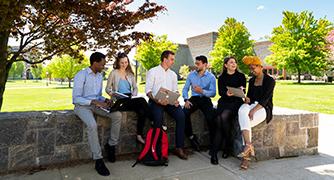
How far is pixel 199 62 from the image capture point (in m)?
4.44

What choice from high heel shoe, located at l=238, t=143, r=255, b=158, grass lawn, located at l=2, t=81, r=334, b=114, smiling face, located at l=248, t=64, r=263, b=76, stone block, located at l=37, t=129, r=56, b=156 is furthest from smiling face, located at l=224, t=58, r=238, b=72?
grass lawn, located at l=2, t=81, r=334, b=114

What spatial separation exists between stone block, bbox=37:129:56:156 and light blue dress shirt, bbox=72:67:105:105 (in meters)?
0.56

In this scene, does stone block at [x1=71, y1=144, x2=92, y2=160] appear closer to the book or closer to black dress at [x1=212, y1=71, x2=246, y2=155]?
the book

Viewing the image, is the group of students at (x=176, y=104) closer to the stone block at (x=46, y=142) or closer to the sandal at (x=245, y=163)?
the sandal at (x=245, y=163)

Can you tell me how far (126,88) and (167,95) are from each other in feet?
2.55

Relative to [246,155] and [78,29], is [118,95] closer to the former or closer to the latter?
[78,29]

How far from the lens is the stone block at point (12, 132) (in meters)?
3.11

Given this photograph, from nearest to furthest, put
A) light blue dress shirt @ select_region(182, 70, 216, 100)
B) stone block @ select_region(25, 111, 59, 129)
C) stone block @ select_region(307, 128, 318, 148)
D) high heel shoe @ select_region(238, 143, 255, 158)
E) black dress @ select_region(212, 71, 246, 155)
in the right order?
stone block @ select_region(25, 111, 59, 129)
high heel shoe @ select_region(238, 143, 255, 158)
black dress @ select_region(212, 71, 246, 155)
stone block @ select_region(307, 128, 318, 148)
light blue dress shirt @ select_region(182, 70, 216, 100)

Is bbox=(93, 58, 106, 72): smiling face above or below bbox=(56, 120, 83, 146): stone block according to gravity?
above

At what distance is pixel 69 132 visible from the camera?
350 centimetres

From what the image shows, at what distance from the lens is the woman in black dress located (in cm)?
372

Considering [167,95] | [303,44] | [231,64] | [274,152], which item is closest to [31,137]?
[167,95]

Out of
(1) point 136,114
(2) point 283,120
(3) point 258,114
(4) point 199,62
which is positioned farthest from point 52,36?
(2) point 283,120

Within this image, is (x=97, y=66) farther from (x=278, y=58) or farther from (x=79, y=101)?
(x=278, y=58)
